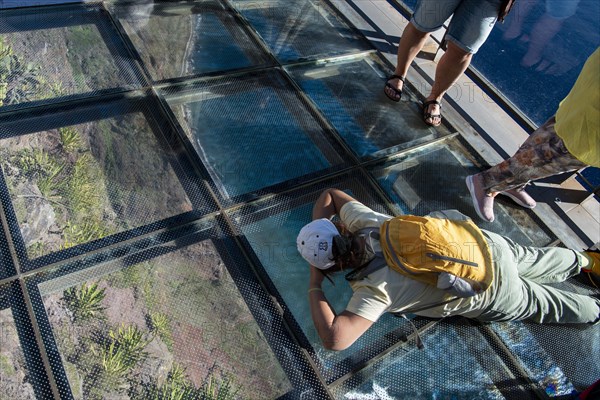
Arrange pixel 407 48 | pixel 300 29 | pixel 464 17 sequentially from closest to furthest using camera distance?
pixel 464 17, pixel 407 48, pixel 300 29

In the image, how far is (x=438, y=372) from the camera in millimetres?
2287

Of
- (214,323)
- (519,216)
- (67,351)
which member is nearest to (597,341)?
(519,216)

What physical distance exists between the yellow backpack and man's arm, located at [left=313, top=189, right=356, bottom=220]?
1.16 feet

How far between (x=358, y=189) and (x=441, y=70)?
108cm

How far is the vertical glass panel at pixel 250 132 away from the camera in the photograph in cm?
277

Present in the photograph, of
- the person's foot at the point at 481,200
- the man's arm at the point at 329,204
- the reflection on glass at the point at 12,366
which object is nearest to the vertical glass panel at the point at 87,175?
the reflection on glass at the point at 12,366

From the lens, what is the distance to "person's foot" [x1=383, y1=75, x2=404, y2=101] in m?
3.50

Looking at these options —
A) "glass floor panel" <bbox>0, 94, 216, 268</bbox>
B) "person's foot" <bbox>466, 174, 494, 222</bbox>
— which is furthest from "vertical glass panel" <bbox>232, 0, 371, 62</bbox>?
"person's foot" <bbox>466, 174, 494, 222</bbox>

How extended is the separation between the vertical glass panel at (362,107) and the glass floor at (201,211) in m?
0.02

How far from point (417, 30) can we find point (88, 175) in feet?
7.45

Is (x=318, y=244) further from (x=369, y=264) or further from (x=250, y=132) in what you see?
(x=250, y=132)

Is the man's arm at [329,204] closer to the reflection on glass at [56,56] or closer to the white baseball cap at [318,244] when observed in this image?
the white baseball cap at [318,244]

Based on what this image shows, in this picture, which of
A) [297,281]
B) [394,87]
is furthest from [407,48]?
[297,281]

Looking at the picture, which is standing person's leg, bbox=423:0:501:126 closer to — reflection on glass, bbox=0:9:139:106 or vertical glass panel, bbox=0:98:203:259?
vertical glass panel, bbox=0:98:203:259
